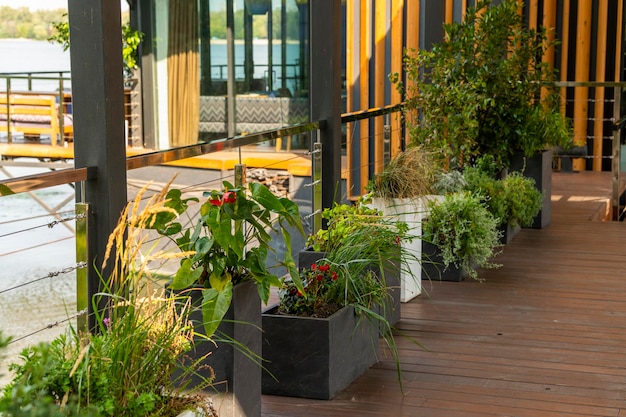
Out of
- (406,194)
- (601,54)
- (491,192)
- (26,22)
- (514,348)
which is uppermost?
(26,22)

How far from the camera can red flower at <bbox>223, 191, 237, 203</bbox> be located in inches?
103

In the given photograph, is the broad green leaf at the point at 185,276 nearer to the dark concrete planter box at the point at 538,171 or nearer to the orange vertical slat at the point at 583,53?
the dark concrete planter box at the point at 538,171

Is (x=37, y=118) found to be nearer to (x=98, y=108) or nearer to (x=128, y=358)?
(x=98, y=108)

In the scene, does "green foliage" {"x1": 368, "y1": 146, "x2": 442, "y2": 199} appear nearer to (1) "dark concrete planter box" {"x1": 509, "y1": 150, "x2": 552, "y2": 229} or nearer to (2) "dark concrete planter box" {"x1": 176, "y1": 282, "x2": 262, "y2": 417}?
(2) "dark concrete planter box" {"x1": 176, "y1": 282, "x2": 262, "y2": 417}

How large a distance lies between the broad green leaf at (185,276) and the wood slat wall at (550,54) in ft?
22.6

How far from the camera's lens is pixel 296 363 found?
3.17 metres

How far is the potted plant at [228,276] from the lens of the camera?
2.59 m

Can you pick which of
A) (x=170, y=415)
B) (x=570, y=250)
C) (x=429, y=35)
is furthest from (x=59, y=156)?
(x=170, y=415)

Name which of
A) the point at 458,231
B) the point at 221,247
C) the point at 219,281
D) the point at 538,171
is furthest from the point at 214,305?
the point at 538,171

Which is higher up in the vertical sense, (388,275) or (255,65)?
(255,65)

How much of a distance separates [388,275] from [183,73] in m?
11.1

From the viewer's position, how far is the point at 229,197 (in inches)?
Answer: 104

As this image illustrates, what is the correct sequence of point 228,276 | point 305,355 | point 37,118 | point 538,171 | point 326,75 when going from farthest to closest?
1. point 37,118
2. point 538,171
3. point 326,75
4. point 305,355
5. point 228,276

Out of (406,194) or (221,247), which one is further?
(406,194)
